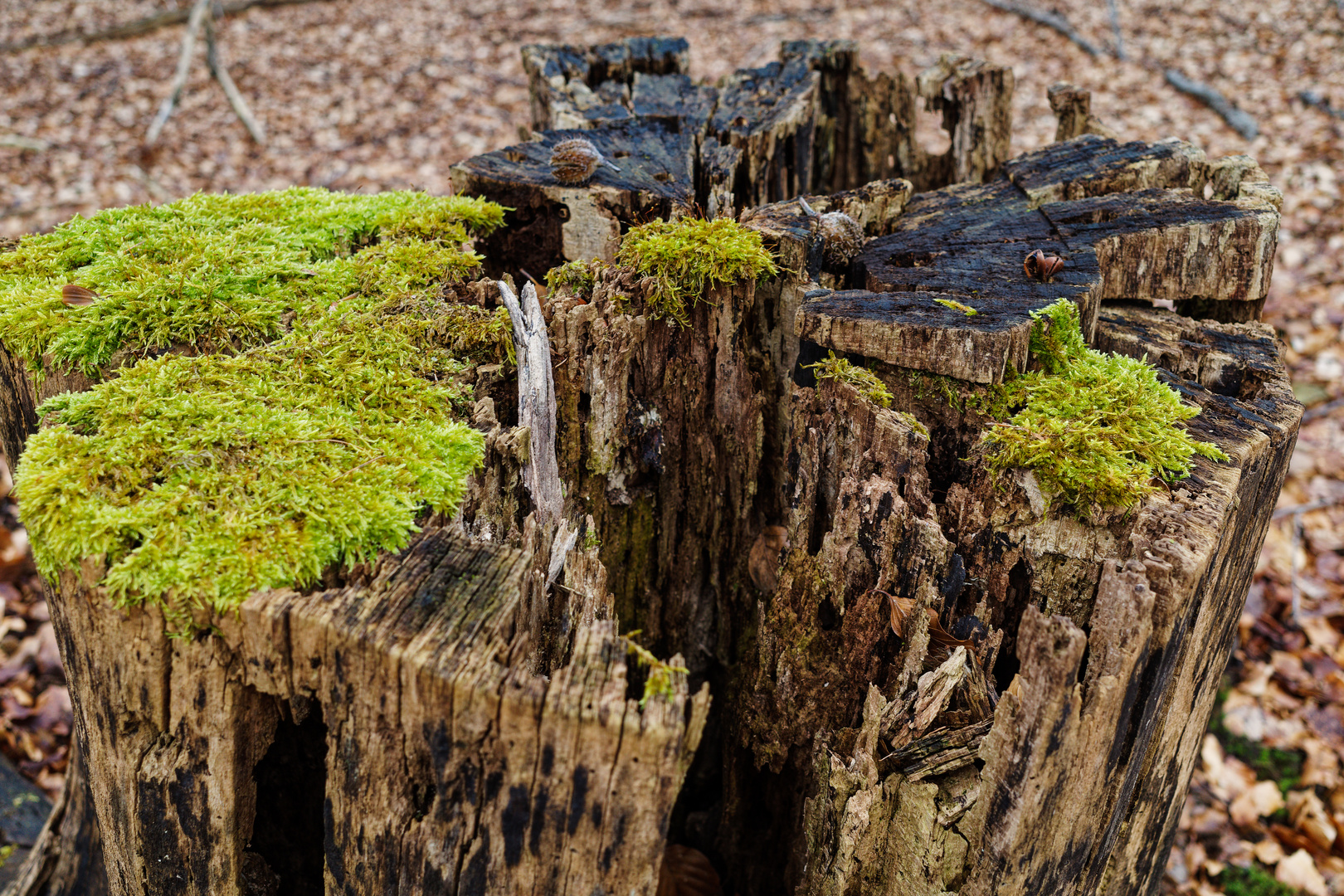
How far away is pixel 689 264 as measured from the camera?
2596mm

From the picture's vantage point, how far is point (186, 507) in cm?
177

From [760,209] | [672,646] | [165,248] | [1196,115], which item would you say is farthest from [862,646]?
[1196,115]

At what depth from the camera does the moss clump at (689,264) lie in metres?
2.59

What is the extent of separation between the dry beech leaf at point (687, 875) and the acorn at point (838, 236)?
2.15 meters

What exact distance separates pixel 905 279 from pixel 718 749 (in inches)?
76.7

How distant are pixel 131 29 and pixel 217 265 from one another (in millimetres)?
13493

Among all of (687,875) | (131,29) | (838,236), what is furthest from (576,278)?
(131,29)

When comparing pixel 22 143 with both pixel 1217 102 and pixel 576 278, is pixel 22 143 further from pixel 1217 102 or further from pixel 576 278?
pixel 1217 102

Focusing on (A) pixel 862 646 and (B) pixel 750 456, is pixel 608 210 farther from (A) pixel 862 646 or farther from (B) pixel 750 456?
(A) pixel 862 646

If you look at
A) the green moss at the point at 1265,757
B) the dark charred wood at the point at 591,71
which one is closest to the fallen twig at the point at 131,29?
the dark charred wood at the point at 591,71

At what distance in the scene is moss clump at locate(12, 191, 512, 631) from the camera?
1.71 metres

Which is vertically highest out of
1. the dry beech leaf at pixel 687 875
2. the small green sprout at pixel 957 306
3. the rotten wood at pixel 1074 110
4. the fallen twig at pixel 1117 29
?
the fallen twig at pixel 1117 29

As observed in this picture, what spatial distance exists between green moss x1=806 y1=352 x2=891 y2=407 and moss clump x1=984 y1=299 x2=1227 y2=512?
30 centimetres

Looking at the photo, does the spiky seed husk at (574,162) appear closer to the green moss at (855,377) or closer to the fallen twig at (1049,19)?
the green moss at (855,377)
